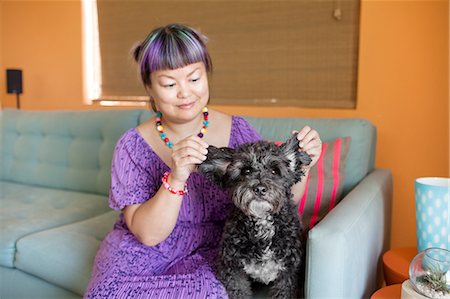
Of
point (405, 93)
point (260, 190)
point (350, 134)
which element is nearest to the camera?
point (260, 190)

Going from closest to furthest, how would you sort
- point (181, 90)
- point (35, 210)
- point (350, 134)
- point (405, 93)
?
1. point (181, 90)
2. point (350, 134)
3. point (405, 93)
4. point (35, 210)

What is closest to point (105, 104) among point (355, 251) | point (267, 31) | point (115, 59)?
point (115, 59)

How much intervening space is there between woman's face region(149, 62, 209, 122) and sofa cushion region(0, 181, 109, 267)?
123 cm

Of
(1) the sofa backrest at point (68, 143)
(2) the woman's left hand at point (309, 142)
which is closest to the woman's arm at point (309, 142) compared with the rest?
(2) the woman's left hand at point (309, 142)

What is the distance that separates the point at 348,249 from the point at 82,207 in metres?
1.87

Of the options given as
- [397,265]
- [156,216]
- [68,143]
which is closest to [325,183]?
[397,265]

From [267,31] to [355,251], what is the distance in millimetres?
1683

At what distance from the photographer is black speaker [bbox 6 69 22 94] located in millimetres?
4141

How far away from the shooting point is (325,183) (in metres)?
1.91

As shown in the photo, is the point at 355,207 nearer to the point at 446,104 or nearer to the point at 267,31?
the point at 446,104

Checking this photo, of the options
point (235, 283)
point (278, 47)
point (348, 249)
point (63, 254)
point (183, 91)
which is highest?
point (278, 47)

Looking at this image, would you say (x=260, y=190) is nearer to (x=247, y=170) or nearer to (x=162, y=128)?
(x=247, y=170)

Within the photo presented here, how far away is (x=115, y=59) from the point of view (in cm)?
360

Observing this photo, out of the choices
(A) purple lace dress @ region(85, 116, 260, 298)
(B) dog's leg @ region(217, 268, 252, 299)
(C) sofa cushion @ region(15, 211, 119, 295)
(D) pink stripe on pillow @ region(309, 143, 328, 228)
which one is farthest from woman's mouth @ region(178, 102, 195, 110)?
(C) sofa cushion @ region(15, 211, 119, 295)
